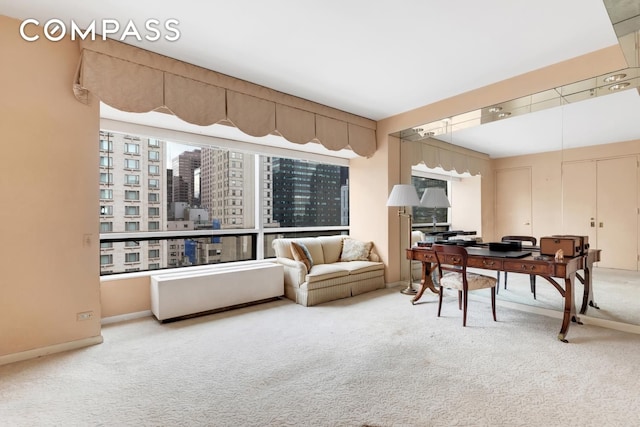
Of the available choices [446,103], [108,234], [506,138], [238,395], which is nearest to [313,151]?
[446,103]

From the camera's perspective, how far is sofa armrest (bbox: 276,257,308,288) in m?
4.01

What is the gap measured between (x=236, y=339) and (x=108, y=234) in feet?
6.45

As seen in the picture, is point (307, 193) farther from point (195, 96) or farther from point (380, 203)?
point (195, 96)

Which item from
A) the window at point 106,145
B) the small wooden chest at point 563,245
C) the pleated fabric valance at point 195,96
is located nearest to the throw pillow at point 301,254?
the pleated fabric valance at point 195,96

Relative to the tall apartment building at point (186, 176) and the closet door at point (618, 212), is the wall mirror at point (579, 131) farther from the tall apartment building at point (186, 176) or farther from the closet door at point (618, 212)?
the tall apartment building at point (186, 176)

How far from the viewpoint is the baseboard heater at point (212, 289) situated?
3318 millimetres

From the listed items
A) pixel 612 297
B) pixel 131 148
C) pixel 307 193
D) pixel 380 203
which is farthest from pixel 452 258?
pixel 131 148

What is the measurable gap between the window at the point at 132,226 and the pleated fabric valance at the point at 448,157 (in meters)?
4.04

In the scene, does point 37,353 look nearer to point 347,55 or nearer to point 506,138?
point 347,55

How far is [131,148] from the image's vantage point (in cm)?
373

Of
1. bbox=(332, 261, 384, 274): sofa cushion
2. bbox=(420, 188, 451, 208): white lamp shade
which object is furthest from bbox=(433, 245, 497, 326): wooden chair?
bbox=(420, 188, 451, 208): white lamp shade

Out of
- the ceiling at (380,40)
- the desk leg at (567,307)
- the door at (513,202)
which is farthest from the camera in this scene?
the door at (513,202)

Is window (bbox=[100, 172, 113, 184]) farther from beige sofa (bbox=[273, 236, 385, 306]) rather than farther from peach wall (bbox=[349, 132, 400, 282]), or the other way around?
peach wall (bbox=[349, 132, 400, 282])

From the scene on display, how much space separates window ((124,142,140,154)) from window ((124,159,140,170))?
100 millimetres
